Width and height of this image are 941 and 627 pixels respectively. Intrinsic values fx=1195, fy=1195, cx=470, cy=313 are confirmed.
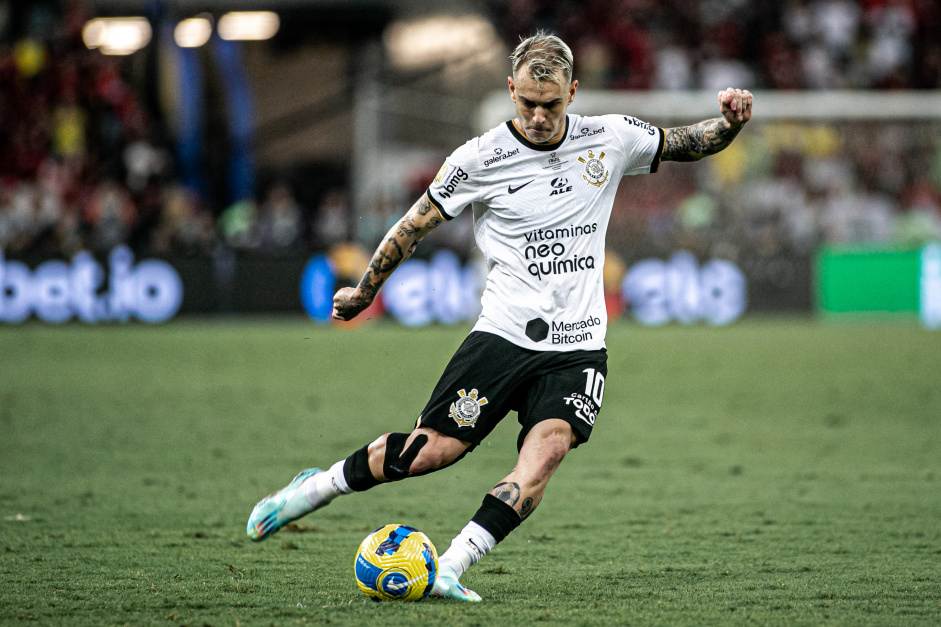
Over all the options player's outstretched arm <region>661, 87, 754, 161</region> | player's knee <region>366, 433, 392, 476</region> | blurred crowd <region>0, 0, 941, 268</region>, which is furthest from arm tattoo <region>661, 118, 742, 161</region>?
blurred crowd <region>0, 0, 941, 268</region>

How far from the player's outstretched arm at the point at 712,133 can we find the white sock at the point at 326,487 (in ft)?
6.18

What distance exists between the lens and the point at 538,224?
481 centimetres

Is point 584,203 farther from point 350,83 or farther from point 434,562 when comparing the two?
point 350,83

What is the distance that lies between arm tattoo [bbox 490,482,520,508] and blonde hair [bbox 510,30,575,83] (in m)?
1.55

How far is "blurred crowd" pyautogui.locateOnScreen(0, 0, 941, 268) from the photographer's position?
19891mm

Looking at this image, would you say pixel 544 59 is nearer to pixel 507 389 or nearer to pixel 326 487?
pixel 507 389

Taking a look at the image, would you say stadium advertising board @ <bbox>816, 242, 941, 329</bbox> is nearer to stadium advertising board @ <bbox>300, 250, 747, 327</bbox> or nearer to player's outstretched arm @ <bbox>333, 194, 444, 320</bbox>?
stadium advertising board @ <bbox>300, 250, 747, 327</bbox>

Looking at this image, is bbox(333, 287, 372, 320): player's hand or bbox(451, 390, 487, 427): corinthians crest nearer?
bbox(451, 390, 487, 427): corinthians crest

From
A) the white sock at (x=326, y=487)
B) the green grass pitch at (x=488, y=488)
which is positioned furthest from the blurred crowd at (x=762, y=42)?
the white sock at (x=326, y=487)

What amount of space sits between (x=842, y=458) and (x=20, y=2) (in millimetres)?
21535

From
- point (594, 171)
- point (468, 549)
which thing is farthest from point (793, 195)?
point (468, 549)

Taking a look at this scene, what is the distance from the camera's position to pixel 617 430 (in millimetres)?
9664

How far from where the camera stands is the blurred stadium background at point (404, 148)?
1933cm

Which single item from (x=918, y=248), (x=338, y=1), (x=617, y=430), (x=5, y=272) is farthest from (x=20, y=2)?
(x=617, y=430)
